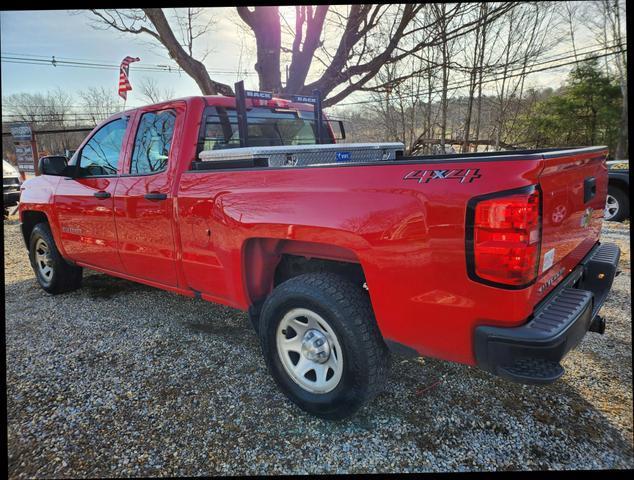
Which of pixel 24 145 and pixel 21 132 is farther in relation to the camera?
pixel 24 145

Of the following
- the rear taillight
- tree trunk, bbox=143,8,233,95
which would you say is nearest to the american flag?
tree trunk, bbox=143,8,233,95

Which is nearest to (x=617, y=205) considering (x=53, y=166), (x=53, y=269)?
(x=53, y=166)

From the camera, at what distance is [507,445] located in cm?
215

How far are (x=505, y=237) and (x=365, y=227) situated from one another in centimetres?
64

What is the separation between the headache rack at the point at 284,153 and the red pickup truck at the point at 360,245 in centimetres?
3

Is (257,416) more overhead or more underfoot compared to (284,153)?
more underfoot

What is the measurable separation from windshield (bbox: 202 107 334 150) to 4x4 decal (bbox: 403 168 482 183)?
1.97 metres

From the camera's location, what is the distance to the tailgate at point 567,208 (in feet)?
5.89

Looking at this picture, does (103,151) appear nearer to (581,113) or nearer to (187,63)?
(187,63)

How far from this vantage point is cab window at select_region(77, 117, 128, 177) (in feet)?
12.3

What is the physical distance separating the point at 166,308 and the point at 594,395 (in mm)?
3836

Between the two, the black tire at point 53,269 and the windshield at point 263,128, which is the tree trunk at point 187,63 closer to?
the black tire at point 53,269

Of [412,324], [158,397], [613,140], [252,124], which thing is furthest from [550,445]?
[613,140]

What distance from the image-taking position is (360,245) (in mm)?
2041
